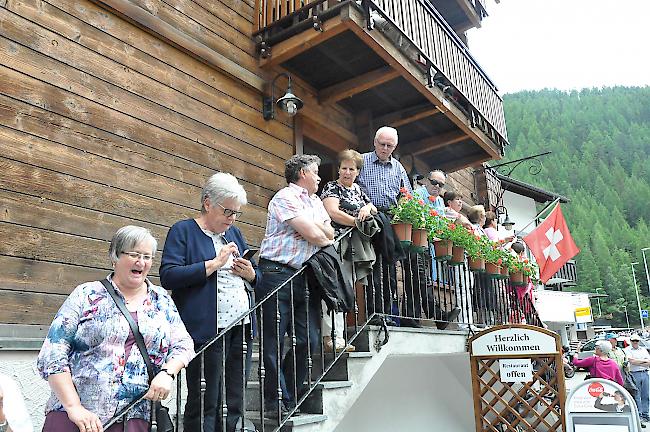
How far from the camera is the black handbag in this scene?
7.98 feet

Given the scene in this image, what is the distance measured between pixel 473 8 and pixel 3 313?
10.4 metres

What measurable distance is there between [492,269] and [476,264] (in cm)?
44

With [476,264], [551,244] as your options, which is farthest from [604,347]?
[476,264]

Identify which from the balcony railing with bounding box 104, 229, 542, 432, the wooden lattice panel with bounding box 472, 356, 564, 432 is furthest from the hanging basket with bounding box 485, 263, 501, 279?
the wooden lattice panel with bounding box 472, 356, 564, 432

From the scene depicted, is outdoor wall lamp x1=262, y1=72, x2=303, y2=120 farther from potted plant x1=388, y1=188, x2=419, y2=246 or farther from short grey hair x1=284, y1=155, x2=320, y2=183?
short grey hair x1=284, y1=155, x2=320, y2=183

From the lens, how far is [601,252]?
259 ft

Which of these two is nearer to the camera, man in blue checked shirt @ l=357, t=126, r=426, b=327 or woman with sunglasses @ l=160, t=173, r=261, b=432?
woman with sunglasses @ l=160, t=173, r=261, b=432

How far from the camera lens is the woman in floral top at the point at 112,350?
223 centimetres

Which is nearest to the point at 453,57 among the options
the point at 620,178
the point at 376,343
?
the point at 376,343

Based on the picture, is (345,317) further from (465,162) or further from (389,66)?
(465,162)

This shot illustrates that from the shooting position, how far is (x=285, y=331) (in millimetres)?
3816

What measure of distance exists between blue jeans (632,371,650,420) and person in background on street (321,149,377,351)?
973 centimetres

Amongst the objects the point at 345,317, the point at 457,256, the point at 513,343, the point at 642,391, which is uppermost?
the point at 457,256

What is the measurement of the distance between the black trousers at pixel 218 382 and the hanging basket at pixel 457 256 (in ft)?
10.4
